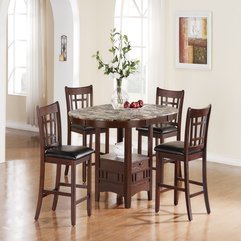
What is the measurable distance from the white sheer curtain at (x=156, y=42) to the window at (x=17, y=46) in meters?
2.78

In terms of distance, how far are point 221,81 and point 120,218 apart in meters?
3.14

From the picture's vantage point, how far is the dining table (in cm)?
691

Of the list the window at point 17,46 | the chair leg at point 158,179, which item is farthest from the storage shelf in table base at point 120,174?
the window at point 17,46

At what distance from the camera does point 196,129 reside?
6730 millimetres

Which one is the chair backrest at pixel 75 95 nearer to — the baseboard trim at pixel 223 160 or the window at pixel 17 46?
the baseboard trim at pixel 223 160

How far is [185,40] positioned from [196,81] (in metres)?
0.60

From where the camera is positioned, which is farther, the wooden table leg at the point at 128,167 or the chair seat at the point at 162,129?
the chair seat at the point at 162,129

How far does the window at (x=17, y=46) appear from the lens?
11547mm

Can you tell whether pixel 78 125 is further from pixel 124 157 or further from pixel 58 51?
pixel 58 51

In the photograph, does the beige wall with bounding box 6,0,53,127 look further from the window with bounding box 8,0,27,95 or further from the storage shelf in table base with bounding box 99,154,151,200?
the storage shelf in table base with bounding box 99,154,151,200

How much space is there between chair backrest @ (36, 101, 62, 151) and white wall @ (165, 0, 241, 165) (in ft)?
9.45

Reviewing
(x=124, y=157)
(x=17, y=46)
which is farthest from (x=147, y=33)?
(x=124, y=157)

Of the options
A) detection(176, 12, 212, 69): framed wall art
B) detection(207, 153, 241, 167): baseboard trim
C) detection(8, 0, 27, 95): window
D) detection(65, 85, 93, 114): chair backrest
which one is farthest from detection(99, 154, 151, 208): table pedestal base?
detection(8, 0, 27, 95): window

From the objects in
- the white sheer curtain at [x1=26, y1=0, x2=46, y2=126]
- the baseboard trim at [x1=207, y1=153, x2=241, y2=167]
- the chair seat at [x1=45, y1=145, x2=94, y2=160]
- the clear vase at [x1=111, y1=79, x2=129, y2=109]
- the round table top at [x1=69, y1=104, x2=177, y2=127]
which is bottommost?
the baseboard trim at [x1=207, y1=153, x2=241, y2=167]
